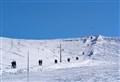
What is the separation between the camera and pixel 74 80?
1833 cm

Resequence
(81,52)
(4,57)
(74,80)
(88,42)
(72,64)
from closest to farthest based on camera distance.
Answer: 1. (74,80)
2. (72,64)
3. (4,57)
4. (81,52)
5. (88,42)

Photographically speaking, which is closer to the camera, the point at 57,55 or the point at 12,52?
the point at 12,52

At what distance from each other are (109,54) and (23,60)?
13810 mm

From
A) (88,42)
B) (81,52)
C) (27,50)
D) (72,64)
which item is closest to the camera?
(72,64)

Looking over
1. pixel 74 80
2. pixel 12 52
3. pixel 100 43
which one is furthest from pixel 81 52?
pixel 74 80

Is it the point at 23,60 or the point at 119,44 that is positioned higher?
the point at 119,44

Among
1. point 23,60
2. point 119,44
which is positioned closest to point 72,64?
point 23,60

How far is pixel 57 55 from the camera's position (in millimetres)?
46438

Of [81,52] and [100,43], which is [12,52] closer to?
[81,52]

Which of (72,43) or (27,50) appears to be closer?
(27,50)

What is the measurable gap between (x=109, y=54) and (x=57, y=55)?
761 cm

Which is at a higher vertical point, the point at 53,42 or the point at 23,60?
the point at 53,42

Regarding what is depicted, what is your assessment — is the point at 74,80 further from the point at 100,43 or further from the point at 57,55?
the point at 100,43

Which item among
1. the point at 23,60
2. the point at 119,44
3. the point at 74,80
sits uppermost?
the point at 119,44
